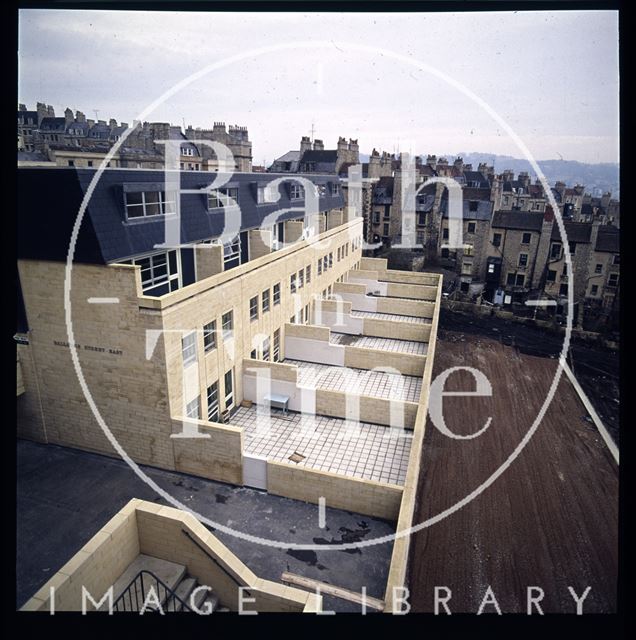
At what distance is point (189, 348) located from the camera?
10.8m

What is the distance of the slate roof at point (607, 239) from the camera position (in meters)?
26.8

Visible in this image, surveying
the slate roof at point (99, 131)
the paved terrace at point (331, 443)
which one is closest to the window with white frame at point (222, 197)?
the paved terrace at point (331, 443)

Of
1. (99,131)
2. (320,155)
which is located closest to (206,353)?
(320,155)

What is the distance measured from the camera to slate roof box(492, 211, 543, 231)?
95.3 ft

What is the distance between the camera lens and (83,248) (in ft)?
30.2

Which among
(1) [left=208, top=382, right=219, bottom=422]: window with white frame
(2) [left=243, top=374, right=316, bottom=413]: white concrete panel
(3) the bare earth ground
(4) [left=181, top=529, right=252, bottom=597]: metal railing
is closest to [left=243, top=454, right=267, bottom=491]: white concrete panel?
(1) [left=208, top=382, right=219, bottom=422]: window with white frame

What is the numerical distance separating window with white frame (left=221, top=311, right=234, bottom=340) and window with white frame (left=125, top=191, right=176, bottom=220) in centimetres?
307

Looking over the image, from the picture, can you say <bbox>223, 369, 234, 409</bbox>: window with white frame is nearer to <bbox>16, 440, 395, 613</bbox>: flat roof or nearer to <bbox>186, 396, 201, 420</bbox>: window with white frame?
<bbox>186, 396, 201, 420</bbox>: window with white frame

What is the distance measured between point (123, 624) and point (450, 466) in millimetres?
11443

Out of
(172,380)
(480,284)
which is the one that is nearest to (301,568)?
(172,380)

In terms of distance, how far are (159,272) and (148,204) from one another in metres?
1.64

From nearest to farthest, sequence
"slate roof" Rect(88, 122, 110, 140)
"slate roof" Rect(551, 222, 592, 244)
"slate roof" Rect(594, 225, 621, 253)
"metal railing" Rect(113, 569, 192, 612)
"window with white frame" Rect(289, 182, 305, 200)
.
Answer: "metal railing" Rect(113, 569, 192, 612)
"window with white frame" Rect(289, 182, 305, 200)
"slate roof" Rect(594, 225, 621, 253)
"slate roof" Rect(551, 222, 592, 244)
"slate roof" Rect(88, 122, 110, 140)

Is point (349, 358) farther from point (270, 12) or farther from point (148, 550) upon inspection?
point (270, 12)

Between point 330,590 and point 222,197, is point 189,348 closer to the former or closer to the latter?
point 222,197
